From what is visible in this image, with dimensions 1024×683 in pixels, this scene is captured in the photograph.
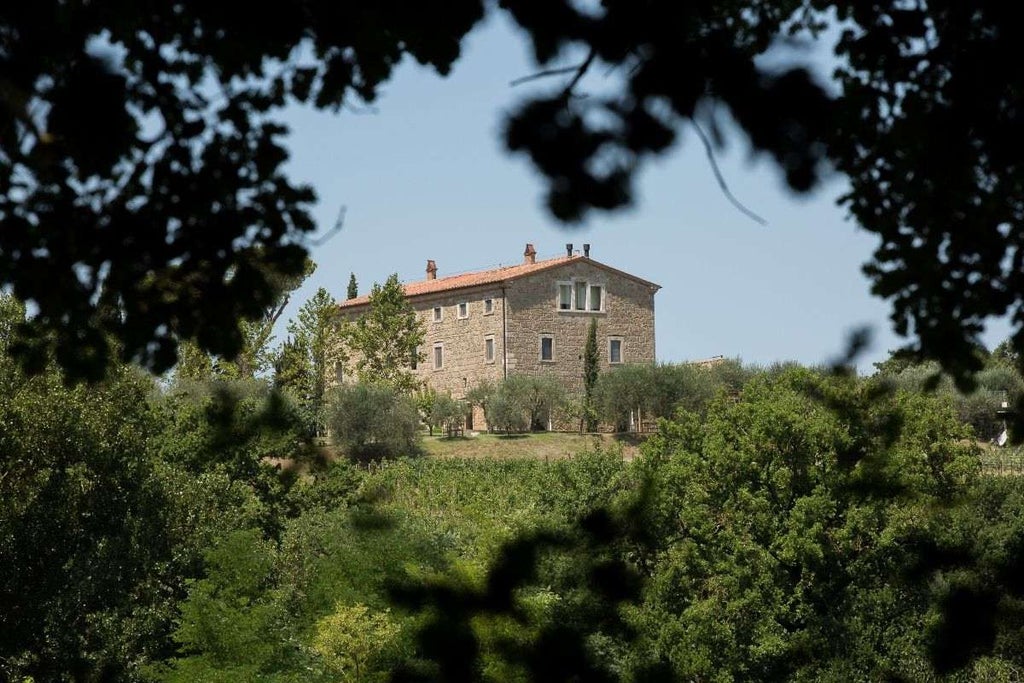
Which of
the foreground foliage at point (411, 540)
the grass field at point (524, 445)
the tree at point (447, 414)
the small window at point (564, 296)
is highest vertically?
the small window at point (564, 296)

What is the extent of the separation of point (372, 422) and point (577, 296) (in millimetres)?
11973

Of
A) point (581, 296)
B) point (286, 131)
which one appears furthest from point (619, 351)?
point (286, 131)

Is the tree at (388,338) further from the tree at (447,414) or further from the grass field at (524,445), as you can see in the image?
the grass field at (524,445)

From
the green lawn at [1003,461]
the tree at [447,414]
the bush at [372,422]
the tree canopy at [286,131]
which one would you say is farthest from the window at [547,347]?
the tree canopy at [286,131]

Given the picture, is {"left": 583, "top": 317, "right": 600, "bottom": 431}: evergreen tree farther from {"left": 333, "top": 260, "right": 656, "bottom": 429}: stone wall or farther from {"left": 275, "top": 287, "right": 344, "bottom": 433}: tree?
{"left": 275, "top": 287, "right": 344, "bottom": 433}: tree

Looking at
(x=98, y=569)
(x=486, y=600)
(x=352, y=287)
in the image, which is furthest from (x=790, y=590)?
(x=352, y=287)

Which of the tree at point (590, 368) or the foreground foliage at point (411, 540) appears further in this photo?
the tree at point (590, 368)

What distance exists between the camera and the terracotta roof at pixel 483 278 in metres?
60.6

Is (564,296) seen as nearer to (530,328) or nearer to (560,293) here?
(560,293)

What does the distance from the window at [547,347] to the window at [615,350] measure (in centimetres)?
270

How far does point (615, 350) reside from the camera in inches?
2468

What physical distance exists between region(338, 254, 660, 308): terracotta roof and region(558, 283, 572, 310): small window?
1045 millimetres

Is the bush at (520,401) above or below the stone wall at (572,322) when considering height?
below

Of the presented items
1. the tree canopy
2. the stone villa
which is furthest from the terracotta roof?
the tree canopy
